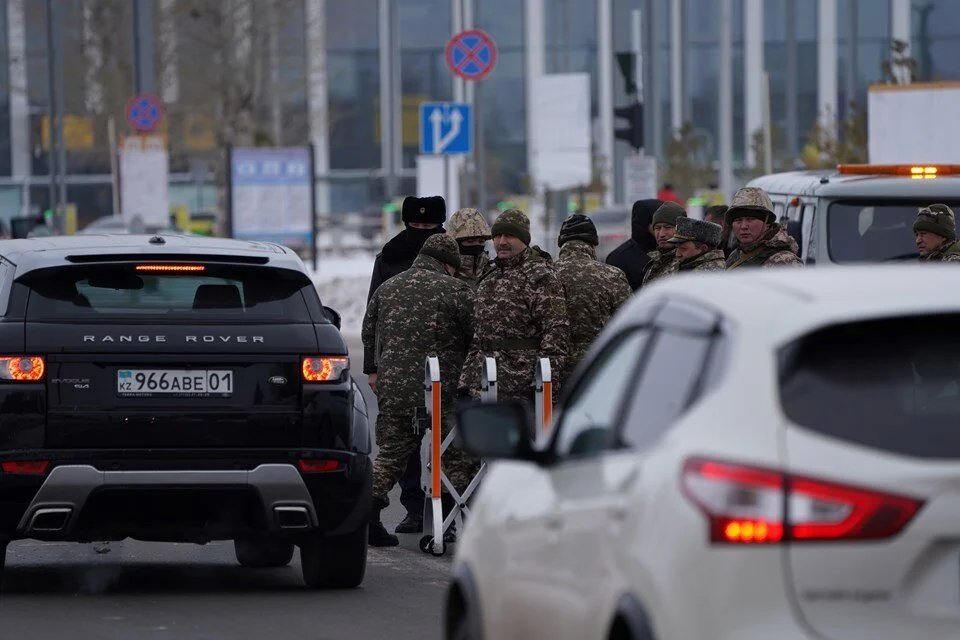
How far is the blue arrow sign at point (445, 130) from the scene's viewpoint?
24547 mm

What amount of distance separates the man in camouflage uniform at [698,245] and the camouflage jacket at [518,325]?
80cm

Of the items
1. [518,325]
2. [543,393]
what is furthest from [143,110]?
[543,393]

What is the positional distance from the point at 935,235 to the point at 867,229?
134cm

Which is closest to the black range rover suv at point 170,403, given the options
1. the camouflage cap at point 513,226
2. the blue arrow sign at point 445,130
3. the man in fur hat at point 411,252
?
the camouflage cap at point 513,226

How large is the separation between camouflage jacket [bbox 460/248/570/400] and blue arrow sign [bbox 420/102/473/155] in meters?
13.9

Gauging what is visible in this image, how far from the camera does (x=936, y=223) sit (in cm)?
1178

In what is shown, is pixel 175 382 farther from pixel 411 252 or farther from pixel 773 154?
pixel 773 154

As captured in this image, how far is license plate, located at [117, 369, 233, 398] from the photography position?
8570mm

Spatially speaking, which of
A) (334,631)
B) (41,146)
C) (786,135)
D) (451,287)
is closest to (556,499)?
(334,631)

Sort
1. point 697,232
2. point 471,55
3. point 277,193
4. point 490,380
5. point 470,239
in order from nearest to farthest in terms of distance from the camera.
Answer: point 490,380 < point 697,232 < point 470,239 < point 471,55 < point 277,193

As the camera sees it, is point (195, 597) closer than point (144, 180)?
Yes

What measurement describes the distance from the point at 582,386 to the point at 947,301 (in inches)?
48.3

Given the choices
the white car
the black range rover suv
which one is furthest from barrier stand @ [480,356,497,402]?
the white car

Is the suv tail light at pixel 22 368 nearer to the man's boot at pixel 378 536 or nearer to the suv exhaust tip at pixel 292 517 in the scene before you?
Result: the suv exhaust tip at pixel 292 517
